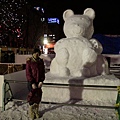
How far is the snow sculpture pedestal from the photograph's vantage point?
6.12 meters

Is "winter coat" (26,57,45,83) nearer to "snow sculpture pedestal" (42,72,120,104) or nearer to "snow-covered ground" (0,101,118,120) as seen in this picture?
"snow-covered ground" (0,101,118,120)

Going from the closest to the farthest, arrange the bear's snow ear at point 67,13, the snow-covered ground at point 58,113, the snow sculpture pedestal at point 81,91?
the snow-covered ground at point 58,113 → the snow sculpture pedestal at point 81,91 → the bear's snow ear at point 67,13

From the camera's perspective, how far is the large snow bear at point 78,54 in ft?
21.5

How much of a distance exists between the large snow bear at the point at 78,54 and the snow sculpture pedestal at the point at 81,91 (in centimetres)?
47

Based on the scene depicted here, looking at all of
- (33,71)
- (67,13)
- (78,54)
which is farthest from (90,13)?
(33,71)

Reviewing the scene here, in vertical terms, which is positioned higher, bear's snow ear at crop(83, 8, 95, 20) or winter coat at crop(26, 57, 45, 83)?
bear's snow ear at crop(83, 8, 95, 20)

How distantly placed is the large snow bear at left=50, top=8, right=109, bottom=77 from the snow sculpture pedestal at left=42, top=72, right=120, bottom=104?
1.53 feet

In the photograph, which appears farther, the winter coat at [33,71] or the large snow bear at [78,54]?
the large snow bear at [78,54]

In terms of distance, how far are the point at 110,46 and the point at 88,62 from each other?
42.2 feet

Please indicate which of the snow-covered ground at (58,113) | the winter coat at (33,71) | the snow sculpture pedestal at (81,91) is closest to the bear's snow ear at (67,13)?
the snow sculpture pedestal at (81,91)

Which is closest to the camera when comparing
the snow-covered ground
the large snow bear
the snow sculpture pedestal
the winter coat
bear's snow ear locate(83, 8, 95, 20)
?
the winter coat

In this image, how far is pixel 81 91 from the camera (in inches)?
245

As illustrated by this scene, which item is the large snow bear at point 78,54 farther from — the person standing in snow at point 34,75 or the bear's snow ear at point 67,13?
the person standing in snow at point 34,75

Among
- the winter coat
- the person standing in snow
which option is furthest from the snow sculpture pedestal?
the winter coat
